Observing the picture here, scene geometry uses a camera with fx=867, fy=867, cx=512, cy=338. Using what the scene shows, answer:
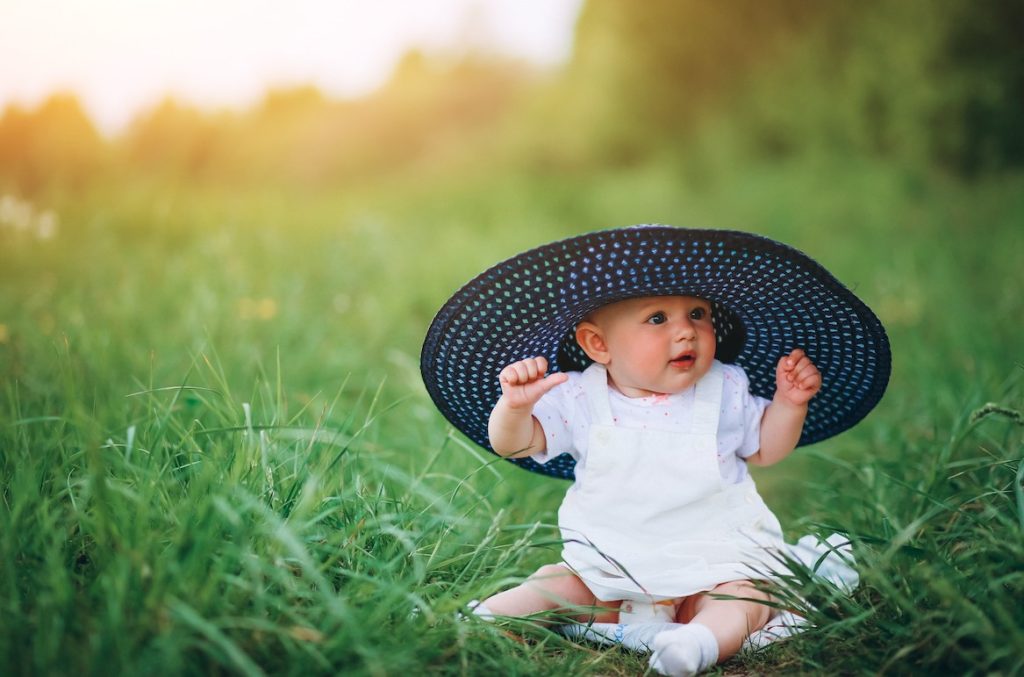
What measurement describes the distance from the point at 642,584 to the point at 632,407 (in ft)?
1.46

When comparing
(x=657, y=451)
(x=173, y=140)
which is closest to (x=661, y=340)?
(x=657, y=451)

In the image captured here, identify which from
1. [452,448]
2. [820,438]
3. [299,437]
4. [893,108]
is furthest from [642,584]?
[893,108]

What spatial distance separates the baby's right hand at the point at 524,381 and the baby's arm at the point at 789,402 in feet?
1.98

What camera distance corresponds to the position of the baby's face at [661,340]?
2.17m

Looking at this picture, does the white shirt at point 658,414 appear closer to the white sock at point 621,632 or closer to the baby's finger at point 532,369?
the baby's finger at point 532,369

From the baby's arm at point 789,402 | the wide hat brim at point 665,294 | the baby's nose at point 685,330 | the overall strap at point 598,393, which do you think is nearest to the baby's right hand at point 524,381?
the wide hat brim at point 665,294

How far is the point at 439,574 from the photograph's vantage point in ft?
7.32

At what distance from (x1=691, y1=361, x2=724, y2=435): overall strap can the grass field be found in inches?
16.9

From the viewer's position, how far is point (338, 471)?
2395mm

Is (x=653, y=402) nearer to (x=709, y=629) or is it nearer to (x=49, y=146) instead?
(x=709, y=629)

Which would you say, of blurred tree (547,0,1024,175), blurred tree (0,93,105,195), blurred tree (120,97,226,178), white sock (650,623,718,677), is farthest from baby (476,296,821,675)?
blurred tree (120,97,226,178)

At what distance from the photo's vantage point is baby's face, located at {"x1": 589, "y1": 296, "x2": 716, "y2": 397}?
2166mm

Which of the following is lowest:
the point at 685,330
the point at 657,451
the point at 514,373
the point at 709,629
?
the point at 709,629

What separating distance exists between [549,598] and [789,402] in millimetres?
796
